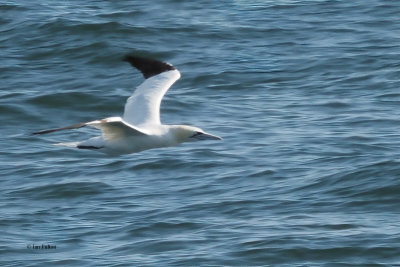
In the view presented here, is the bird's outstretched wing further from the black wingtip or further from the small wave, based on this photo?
the small wave

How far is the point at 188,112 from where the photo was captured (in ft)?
54.6

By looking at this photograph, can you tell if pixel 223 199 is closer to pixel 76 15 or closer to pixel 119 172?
pixel 119 172

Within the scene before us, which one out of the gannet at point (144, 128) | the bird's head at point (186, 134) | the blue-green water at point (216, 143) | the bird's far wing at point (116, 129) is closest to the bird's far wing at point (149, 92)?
the gannet at point (144, 128)

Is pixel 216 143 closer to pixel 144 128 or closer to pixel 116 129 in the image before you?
pixel 144 128

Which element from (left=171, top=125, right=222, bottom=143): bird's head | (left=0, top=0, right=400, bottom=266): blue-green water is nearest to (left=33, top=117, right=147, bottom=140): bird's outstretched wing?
(left=171, top=125, right=222, bottom=143): bird's head

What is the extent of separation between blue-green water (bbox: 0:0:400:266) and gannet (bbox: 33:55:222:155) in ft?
4.01

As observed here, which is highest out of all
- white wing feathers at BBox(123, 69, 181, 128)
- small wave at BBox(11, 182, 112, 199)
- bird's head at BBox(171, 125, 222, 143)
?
white wing feathers at BBox(123, 69, 181, 128)

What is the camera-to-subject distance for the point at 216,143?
611 inches

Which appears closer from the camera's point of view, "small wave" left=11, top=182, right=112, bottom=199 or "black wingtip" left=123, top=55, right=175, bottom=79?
"black wingtip" left=123, top=55, right=175, bottom=79

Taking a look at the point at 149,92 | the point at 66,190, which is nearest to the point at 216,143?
the point at 66,190

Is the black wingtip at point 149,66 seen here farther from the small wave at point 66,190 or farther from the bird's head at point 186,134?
the small wave at point 66,190

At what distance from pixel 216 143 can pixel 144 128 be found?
385 cm

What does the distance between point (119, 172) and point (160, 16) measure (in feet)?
25.2

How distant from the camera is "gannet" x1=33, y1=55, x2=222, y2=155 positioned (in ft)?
37.0
